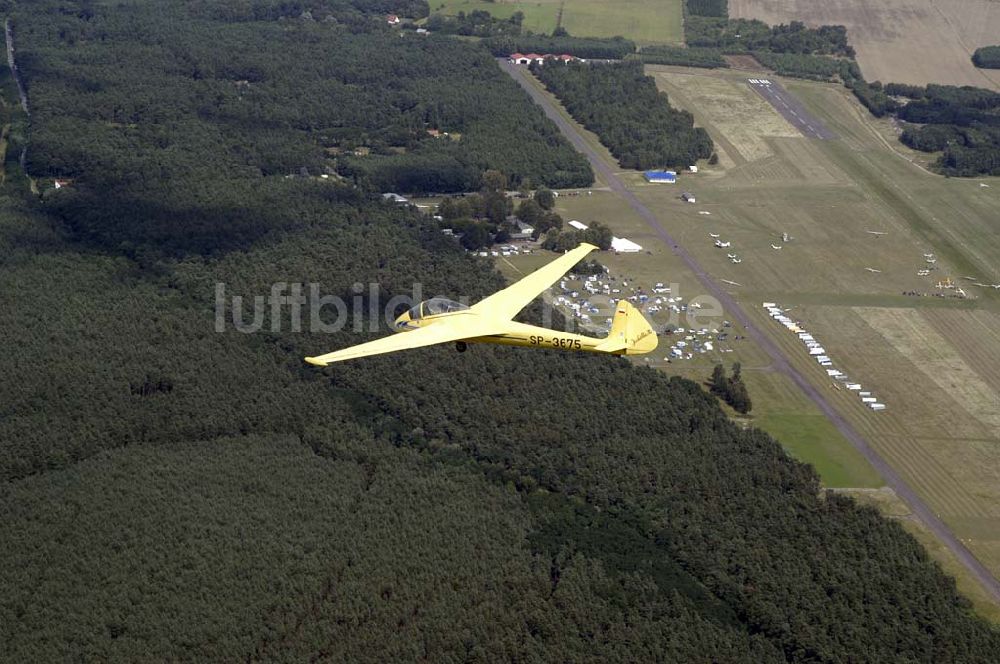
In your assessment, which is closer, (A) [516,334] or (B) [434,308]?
(A) [516,334]

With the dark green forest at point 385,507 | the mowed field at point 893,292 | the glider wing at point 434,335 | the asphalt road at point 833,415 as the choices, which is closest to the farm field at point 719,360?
the asphalt road at point 833,415

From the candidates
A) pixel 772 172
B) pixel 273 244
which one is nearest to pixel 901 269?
pixel 772 172

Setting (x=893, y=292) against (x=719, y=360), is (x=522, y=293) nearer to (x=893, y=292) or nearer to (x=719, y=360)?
(x=719, y=360)

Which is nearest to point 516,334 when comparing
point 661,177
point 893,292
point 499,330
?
point 499,330

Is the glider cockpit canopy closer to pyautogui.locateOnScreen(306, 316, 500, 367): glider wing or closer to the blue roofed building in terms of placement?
pyautogui.locateOnScreen(306, 316, 500, 367): glider wing

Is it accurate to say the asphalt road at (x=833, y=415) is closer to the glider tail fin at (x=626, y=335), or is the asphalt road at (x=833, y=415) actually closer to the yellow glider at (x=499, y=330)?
the yellow glider at (x=499, y=330)

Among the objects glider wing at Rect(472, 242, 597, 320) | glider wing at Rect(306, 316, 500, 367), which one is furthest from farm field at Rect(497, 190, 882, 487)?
glider wing at Rect(306, 316, 500, 367)
